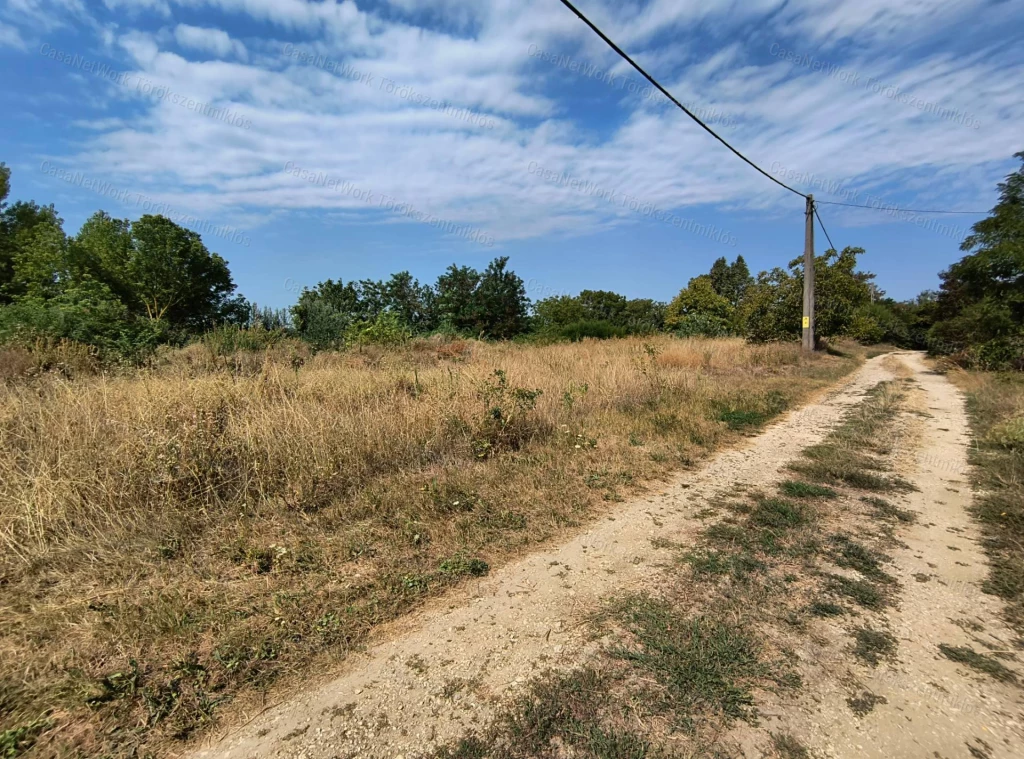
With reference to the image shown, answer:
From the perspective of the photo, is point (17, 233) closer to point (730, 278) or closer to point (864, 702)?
point (864, 702)

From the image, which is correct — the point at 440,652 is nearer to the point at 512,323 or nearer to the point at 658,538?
the point at 658,538

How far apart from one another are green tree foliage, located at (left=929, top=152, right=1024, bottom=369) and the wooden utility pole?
4.05m

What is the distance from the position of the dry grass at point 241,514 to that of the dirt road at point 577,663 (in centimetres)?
24

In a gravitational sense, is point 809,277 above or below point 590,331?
above

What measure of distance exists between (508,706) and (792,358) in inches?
701

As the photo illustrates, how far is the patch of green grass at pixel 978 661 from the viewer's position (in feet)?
6.79

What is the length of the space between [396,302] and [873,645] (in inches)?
961

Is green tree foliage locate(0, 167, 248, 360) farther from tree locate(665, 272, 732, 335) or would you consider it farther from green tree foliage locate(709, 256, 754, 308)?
green tree foliage locate(709, 256, 754, 308)

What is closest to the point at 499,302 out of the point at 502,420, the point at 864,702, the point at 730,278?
the point at 502,420

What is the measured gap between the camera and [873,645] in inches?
89.3

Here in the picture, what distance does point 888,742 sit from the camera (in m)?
1.74

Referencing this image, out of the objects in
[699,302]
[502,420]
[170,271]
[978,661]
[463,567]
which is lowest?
[978,661]

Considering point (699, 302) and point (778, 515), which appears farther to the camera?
point (699, 302)

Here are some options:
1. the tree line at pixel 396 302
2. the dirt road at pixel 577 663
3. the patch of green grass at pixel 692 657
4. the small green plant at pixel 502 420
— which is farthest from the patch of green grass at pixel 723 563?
the tree line at pixel 396 302
